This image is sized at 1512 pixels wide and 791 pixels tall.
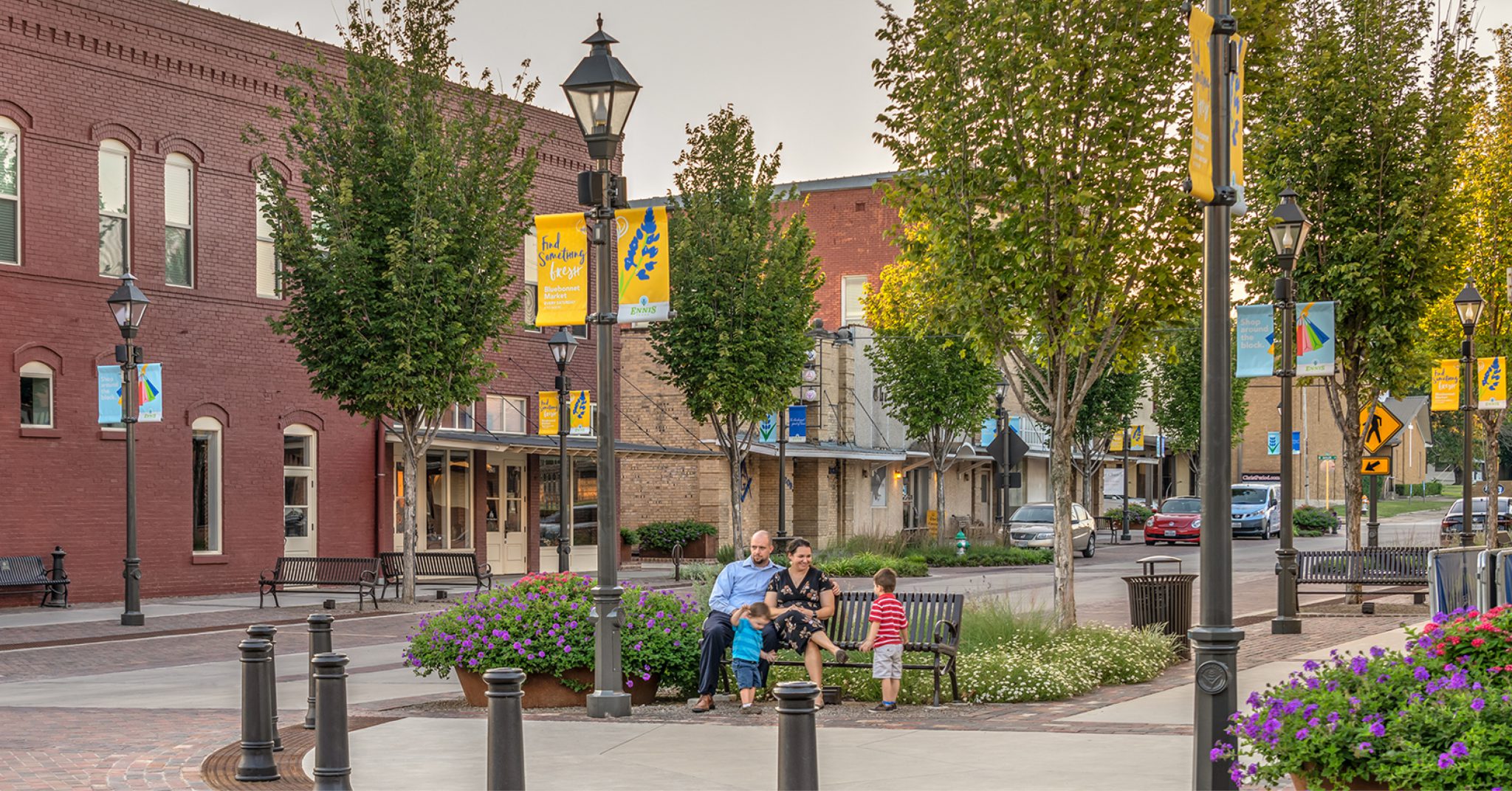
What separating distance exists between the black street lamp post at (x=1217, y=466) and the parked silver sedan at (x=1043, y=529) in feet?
121

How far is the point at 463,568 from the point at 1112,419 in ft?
107

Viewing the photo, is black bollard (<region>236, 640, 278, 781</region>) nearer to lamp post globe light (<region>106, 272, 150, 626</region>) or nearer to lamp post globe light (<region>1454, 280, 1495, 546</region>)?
lamp post globe light (<region>106, 272, 150, 626</region>)

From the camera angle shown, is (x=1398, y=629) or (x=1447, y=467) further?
(x=1447, y=467)

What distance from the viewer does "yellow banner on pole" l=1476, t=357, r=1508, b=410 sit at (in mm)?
26906

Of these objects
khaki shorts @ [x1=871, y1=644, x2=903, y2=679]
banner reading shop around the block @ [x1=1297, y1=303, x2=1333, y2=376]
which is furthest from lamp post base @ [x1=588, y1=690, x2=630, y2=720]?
banner reading shop around the block @ [x1=1297, y1=303, x2=1333, y2=376]

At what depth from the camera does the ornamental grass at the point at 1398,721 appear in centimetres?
664

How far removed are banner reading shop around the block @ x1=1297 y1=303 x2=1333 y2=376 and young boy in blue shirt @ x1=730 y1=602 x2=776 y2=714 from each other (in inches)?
393

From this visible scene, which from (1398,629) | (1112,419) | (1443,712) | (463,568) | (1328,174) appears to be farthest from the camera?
(1112,419)

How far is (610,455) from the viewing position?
40.5ft

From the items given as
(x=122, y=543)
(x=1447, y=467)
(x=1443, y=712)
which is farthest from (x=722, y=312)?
(x=1447, y=467)

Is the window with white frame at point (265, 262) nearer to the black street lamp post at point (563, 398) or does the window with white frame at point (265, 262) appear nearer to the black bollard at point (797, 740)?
the black street lamp post at point (563, 398)

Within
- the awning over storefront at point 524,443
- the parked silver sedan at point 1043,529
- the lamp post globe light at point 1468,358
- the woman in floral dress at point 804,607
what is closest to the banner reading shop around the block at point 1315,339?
the lamp post globe light at point 1468,358

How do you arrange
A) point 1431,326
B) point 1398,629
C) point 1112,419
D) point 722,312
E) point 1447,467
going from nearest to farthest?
1. point 1398,629
2. point 1431,326
3. point 722,312
4. point 1112,419
5. point 1447,467

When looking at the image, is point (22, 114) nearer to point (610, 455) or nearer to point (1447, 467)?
point (610, 455)
